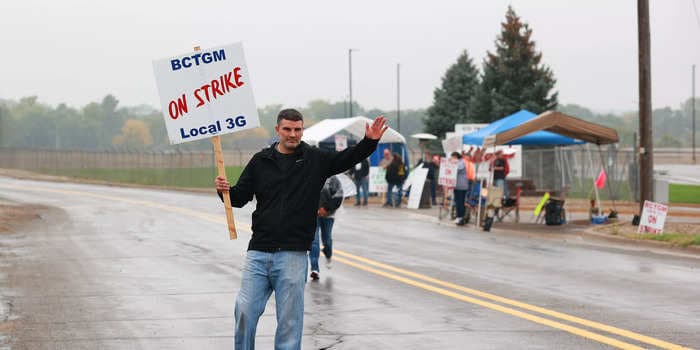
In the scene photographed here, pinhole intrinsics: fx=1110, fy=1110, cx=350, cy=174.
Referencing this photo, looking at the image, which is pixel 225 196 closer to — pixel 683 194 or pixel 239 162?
pixel 683 194

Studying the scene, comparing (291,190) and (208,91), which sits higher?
(208,91)

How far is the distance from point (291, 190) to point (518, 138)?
21.0 metres

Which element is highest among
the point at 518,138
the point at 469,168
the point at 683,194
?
the point at 518,138

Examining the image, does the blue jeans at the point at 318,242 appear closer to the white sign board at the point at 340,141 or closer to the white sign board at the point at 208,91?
the white sign board at the point at 208,91

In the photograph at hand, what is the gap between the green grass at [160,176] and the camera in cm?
6193

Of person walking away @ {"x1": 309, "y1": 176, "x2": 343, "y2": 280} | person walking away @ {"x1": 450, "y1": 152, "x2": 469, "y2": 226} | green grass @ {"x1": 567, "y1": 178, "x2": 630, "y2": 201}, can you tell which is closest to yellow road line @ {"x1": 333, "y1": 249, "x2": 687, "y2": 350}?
person walking away @ {"x1": 309, "y1": 176, "x2": 343, "y2": 280}

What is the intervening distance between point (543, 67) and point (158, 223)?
42.3 m

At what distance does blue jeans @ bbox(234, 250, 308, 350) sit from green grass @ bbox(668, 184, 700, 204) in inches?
1226

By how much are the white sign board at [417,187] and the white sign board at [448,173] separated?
17.9ft

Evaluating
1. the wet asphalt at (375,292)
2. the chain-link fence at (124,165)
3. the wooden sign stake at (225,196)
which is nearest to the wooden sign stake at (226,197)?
Result: the wooden sign stake at (225,196)

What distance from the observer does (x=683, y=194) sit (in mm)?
41750

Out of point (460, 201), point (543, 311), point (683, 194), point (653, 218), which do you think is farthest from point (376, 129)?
point (683, 194)

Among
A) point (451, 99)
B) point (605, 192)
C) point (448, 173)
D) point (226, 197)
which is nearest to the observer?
point (226, 197)

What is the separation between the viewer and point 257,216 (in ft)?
23.1
